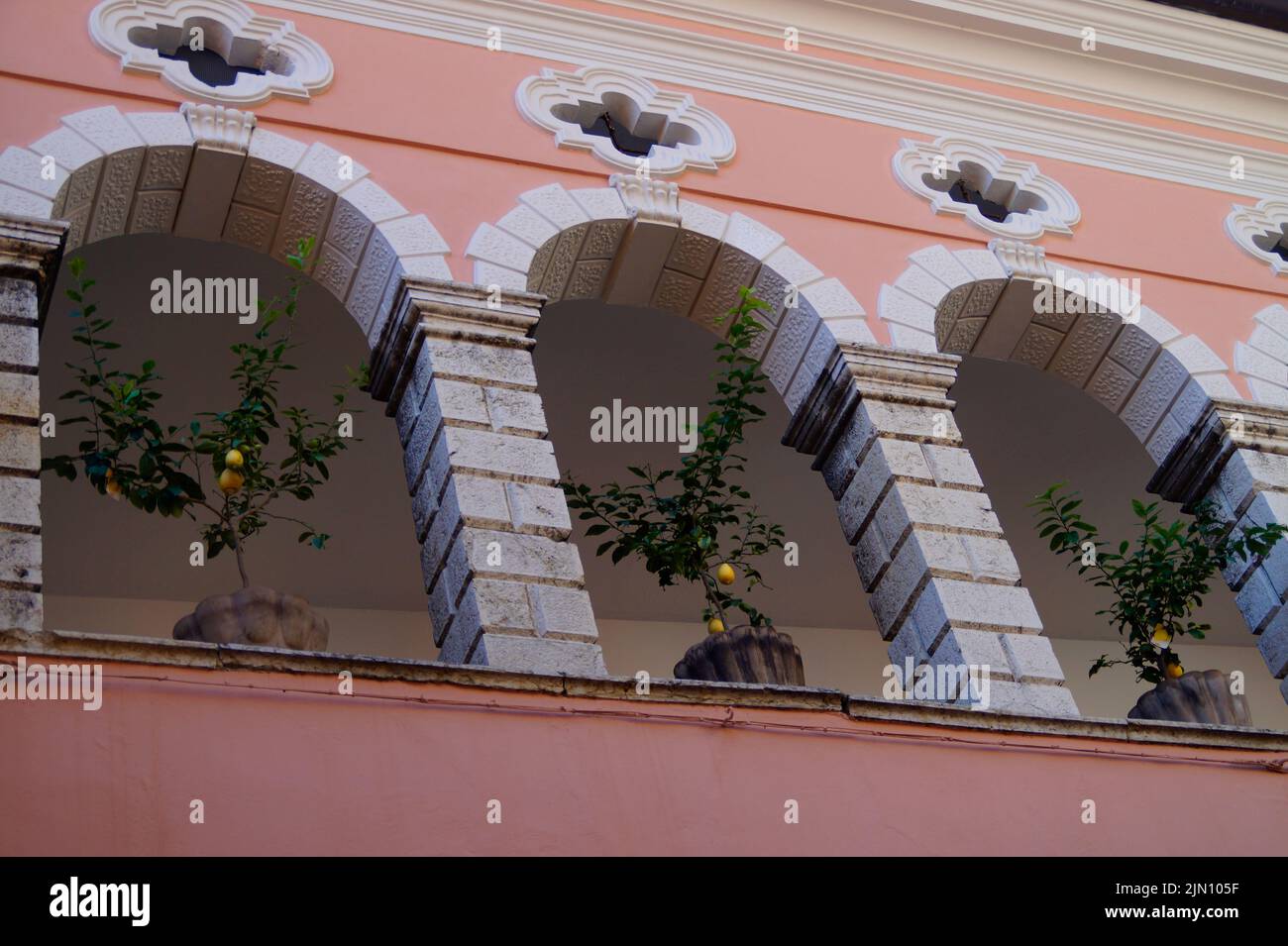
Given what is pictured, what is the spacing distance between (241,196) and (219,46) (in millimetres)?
859

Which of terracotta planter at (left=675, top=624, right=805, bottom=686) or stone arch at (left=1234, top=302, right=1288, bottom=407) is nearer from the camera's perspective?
terracotta planter at (left=675, top=624, right=805, bottom=686)

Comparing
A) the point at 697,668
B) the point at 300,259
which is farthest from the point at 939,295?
the point at 300,259

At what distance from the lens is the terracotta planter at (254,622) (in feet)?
19.0

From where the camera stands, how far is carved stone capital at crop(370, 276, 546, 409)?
691 cm

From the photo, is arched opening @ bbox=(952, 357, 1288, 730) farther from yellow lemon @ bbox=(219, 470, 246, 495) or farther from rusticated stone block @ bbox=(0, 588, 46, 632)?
rusticated stone block @ bbox=(0, 588, 46, 632)

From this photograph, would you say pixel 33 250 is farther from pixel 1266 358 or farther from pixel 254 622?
pixel 1266 358

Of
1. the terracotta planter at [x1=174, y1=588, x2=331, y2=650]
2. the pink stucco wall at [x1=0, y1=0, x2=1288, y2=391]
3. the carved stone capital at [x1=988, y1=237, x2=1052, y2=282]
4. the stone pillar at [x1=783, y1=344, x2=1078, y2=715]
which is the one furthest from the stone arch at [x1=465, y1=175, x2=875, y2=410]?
the terracotta planter at [x1=174, y1=588, x2=331, y2=650]

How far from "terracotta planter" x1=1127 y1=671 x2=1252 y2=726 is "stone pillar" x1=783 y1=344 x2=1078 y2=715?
28.5 inches

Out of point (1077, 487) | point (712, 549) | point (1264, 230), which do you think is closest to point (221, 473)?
point (712, 549)

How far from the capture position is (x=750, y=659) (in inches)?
252

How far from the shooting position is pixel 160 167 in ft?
23.5

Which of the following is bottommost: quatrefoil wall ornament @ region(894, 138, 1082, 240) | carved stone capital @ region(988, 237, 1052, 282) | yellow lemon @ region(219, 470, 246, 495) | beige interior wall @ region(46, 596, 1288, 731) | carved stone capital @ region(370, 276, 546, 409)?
yellow lemon @ region(219, 470, 246, 495)

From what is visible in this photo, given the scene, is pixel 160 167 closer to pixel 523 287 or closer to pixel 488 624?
pixel 523 287

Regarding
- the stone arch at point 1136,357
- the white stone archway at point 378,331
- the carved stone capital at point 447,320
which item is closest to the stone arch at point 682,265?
the stone arch at point 1136,357
